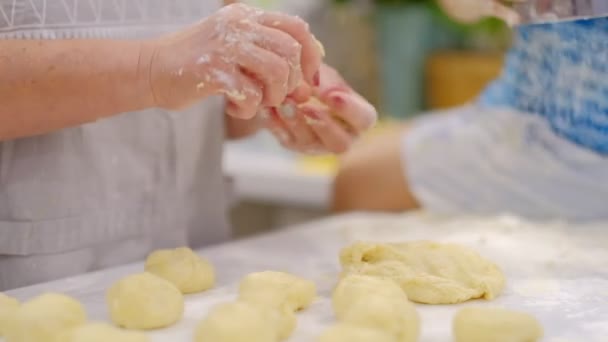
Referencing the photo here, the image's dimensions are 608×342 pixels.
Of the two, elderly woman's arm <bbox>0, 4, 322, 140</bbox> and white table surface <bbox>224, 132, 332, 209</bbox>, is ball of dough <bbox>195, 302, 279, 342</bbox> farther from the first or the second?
white table surface <bbox>224, 132, 332, 209</bbox>

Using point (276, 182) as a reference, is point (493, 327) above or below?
above

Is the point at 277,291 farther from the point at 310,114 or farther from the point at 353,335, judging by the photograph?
the point at 310,114

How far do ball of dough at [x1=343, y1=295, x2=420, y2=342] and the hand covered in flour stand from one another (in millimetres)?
331

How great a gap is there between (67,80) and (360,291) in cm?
35

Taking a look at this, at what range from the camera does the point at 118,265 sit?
0.96 m

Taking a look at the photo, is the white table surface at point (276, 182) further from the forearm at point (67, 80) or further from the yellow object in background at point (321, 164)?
the forearm at point (67, 80)

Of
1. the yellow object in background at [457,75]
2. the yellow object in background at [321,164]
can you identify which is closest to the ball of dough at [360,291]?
the yellow object in background at [321,164]

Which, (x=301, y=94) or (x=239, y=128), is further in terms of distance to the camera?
(x=239, y=128)

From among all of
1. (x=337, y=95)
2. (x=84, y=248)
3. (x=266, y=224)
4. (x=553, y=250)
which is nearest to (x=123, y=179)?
(x=84, y=248)

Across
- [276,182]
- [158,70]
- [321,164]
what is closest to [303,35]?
[158,70]

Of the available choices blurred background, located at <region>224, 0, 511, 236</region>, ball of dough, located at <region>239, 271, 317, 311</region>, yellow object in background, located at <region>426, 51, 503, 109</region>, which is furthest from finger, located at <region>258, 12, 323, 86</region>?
yellow object in background, located at <region>426, 51, 503, 109</region>

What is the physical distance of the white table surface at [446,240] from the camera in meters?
0.70

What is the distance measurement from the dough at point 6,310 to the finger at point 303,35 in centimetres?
34

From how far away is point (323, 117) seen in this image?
3.12 ft
